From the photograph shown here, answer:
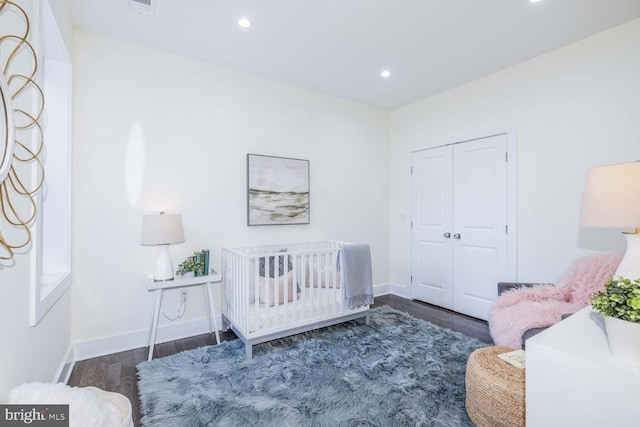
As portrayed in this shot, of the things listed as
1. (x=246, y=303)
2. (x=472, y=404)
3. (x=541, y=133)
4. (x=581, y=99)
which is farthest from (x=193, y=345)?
(x=581, y=99)

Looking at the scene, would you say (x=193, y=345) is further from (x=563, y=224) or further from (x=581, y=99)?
(x=581, y=99)

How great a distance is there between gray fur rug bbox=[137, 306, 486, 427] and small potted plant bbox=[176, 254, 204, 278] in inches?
24.5

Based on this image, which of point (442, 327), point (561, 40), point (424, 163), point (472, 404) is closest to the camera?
point (472, 404)

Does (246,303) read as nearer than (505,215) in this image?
Yes

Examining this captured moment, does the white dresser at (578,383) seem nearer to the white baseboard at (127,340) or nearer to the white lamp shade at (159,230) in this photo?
the white lamp shade at (159,230)

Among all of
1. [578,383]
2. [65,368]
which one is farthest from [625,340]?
[65,368]

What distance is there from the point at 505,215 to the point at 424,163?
1.17m

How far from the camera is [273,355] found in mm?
2430

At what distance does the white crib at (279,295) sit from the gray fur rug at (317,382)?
0.56 ft

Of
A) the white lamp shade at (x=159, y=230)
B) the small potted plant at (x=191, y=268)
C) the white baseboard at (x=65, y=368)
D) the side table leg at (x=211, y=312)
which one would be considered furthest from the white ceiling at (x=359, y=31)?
the white baseboard at (x=65, y=368)

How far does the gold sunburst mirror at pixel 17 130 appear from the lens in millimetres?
1168

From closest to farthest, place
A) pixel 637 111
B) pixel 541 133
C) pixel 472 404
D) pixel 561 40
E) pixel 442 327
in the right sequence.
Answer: pixel 472 404
pixel 637 111
pixel 561 40
pixel 541 133
pixel 442 327

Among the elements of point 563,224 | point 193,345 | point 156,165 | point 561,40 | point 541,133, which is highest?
point 561,40

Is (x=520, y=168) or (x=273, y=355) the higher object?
(x=520, y=168)
